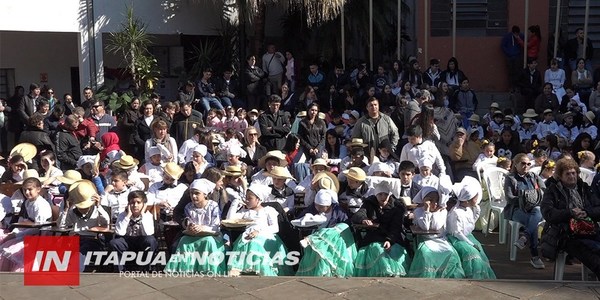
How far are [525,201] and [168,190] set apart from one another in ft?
13.7

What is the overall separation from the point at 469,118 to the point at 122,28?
738 centimetres

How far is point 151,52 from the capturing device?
17.3 m

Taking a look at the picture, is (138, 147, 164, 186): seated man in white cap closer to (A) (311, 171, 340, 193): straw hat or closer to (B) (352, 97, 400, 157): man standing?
(A) (311, 171, 340, 193): straw hat

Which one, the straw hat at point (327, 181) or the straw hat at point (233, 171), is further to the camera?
the straw hat at point (233, 171)

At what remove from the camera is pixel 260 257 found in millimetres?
7539

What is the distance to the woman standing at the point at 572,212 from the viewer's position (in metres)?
7.18

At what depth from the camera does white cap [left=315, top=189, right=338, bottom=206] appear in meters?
7.86

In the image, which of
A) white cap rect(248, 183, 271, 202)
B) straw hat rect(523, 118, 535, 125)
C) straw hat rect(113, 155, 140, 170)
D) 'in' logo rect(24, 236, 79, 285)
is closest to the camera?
'in' logo rect(24, 236, 79, 285)

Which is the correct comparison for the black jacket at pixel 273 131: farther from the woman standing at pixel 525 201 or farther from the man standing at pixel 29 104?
the man standing at pixel 29 104

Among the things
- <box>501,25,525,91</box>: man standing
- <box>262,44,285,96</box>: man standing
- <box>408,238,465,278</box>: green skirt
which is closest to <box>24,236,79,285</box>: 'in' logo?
<box>408,238,465,278</box>: green skirt

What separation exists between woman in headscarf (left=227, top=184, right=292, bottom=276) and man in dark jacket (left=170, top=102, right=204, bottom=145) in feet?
13.0

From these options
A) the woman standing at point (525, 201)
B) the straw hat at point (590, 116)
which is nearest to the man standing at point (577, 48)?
the straw hat at point (590, 116)

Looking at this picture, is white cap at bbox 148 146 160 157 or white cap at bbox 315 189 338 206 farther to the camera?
white cap at bbox 148 146 160 157

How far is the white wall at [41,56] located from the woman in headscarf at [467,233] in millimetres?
11506
